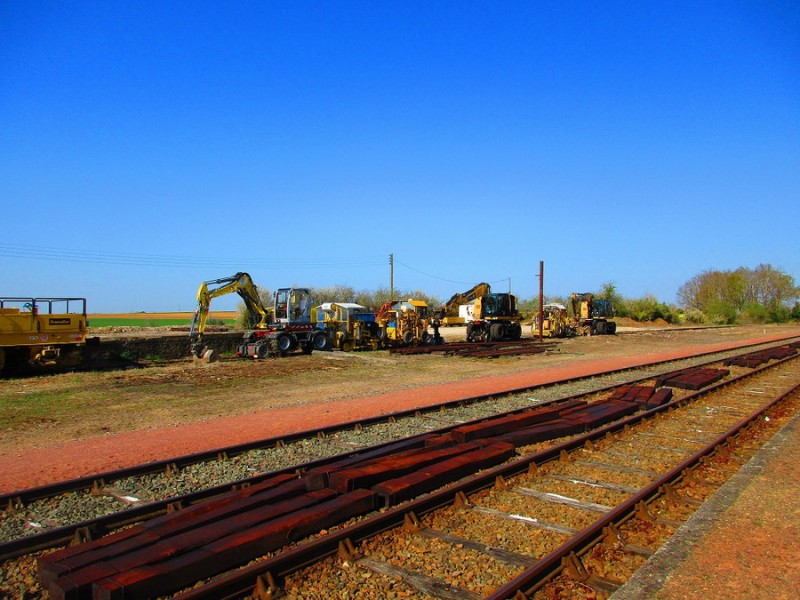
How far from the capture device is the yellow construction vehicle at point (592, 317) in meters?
47.5

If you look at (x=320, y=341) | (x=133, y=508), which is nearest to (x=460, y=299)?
(x=320, y=341)

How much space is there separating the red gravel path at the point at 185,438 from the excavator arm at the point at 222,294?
1157 centimetres

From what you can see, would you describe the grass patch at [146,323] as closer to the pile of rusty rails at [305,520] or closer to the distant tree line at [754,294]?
the pile of rusty rails at [305,520]

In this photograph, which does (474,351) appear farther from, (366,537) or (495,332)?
(366,537)

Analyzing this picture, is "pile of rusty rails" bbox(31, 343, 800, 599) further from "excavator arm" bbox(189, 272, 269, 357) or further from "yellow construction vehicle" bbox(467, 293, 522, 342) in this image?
"yellow construction vehicle" bbox(467, 293, 522, 342)

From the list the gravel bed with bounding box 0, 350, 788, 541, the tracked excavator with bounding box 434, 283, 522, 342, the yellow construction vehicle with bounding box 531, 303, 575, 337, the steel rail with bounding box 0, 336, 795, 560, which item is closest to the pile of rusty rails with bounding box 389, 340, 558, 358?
the tracked excavator with bounding box 434, 283, 522, 342

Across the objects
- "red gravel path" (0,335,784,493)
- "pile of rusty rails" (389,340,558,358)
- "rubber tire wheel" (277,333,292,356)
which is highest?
"rubber tire wheel" (277,333,292,356)

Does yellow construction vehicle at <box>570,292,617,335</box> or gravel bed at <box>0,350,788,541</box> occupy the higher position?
yellow construction vehicle at <box>570,292,617,335</box>

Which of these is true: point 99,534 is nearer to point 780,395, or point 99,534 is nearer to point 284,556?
point 284,556

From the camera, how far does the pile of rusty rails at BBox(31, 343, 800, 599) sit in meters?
4.39

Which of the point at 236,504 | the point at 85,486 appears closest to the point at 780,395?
the point at 236,504

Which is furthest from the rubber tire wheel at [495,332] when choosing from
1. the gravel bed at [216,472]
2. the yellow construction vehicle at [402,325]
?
the gravel bed at [216,472]

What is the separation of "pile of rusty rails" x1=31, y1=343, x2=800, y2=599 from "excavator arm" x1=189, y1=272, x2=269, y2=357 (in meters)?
16.9

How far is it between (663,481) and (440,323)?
28.5 m
